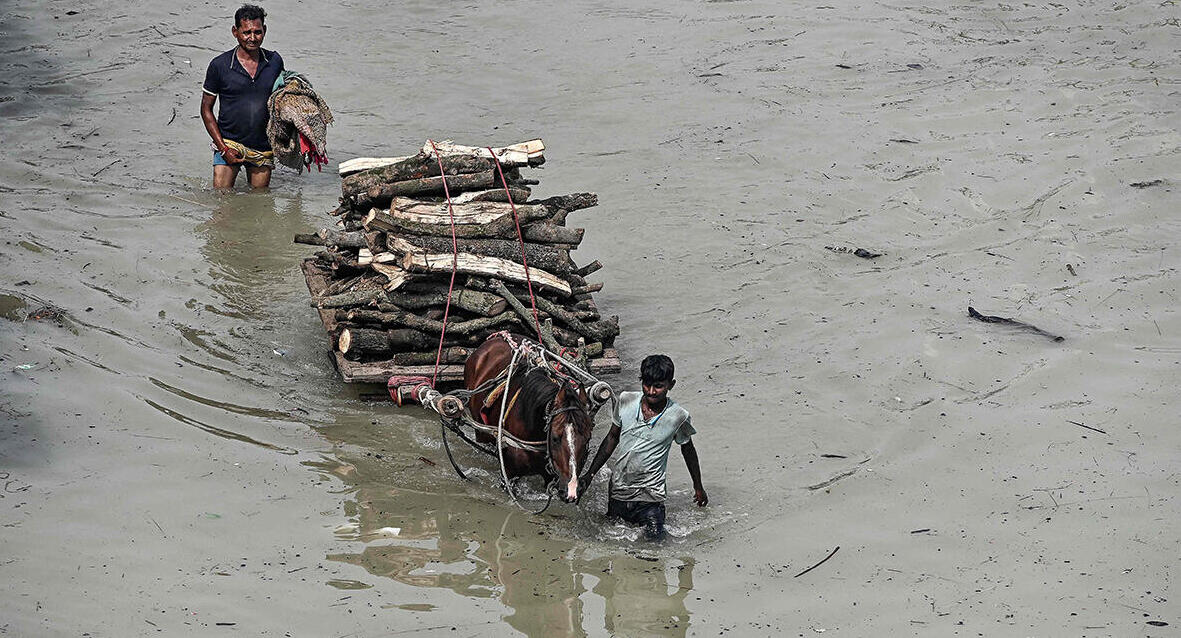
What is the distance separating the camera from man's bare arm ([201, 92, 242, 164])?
1177 centimetres

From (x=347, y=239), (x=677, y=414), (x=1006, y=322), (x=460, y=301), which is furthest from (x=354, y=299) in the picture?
(x=1006, y=322)

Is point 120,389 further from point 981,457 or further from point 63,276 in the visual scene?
point 981,457

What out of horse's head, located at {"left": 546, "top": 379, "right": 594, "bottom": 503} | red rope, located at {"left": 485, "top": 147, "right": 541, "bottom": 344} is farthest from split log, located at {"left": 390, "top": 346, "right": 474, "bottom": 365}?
horse's head, located at {"left": 546, "top": 379, "right": 594, "bottom": 503}

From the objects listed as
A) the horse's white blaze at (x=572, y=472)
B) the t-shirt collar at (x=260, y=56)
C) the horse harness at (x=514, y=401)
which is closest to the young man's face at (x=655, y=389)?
the horse harness at (x=514, y=401)

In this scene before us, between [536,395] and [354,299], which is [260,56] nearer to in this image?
[354,299]

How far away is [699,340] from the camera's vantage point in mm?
9656

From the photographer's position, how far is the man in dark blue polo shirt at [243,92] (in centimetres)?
1164

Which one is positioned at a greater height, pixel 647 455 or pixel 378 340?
pixel 378 340

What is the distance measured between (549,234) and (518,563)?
113 inches

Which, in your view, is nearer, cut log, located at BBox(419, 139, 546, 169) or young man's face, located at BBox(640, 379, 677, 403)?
young man's face, located at BBox(640, 379, 677, 403)

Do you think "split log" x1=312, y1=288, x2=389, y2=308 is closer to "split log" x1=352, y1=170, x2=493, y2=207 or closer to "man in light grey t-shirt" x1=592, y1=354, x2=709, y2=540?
"split log" x1=352, y1=170, x2=493, y2=207

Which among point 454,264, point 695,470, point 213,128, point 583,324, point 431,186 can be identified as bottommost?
point 695,470

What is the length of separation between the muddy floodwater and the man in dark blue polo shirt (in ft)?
2.23

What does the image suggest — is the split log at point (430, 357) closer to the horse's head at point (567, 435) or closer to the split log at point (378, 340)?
the split log at point (378, 340)
